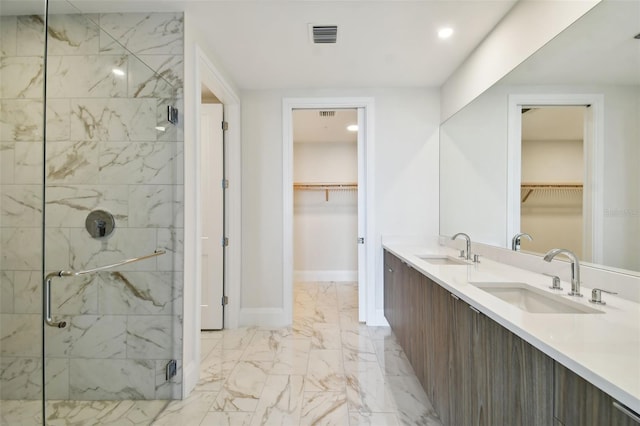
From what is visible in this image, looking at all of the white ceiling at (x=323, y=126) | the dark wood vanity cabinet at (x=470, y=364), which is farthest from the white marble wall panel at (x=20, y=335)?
the white ceiling at (x=323, y=126)

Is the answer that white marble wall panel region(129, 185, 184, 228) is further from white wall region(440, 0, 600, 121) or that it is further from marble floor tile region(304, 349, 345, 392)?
white wall region(440, 0, 600, 121)

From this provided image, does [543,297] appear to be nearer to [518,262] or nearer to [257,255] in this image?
[518,262]

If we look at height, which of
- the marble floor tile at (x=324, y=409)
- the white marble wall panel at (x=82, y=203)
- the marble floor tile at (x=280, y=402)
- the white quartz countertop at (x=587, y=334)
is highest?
the white marble wall panel at (x=82, y=203)

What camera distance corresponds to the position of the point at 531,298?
55.3 inches

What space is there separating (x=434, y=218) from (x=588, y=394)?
248 centimetres

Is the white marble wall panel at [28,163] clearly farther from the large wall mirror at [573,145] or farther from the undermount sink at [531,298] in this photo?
the large wall mirror at [573,145]

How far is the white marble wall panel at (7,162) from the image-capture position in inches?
62.8

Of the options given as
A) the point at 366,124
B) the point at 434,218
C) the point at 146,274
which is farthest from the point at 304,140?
the point at 146,274

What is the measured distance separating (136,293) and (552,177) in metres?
2.58

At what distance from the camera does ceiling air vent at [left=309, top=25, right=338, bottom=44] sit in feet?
6.65

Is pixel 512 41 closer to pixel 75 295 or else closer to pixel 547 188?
pixel 547 188

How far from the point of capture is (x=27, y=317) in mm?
1604

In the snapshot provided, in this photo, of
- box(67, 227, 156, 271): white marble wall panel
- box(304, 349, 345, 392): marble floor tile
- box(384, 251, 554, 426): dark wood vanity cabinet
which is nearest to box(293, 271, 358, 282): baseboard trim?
box(304, 349, 345, 392): marble floor tile

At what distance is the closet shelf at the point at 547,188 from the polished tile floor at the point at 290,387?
1462 millimetres
